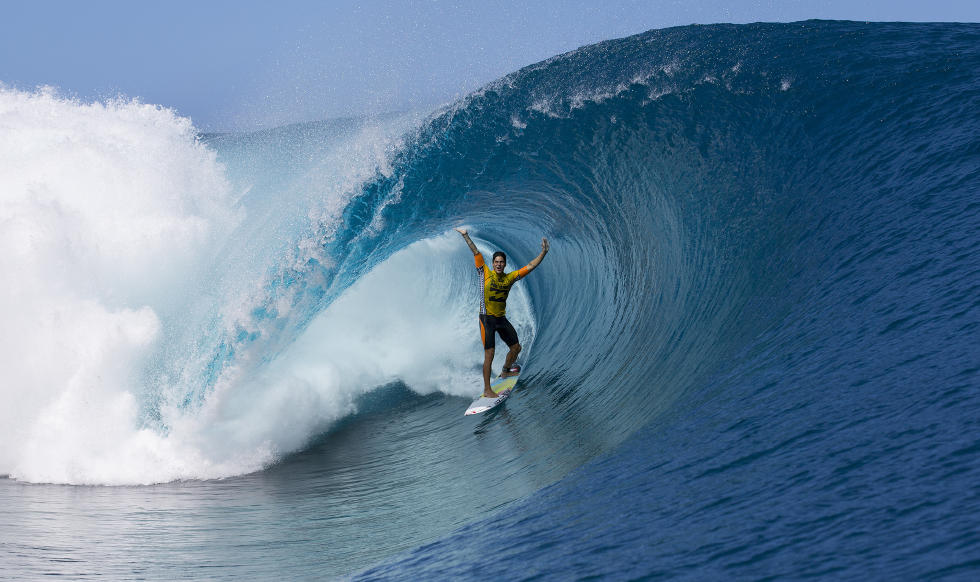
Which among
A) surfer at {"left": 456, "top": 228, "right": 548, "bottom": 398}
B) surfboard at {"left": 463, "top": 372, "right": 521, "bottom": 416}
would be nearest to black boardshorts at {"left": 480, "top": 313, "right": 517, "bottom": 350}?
surfer at {"left": 456, "top": 228, "right": 548, "bottom": 398}

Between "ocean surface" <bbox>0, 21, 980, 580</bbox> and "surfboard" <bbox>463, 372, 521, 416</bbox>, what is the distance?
0.15 metres

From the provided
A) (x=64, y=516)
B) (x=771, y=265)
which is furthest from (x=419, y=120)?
(x=64, y=516)

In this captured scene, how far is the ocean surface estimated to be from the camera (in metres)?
3.72

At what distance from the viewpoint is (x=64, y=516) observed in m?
6.56

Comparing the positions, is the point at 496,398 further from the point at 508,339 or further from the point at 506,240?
the point at 506,240

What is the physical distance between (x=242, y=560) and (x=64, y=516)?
228 cm

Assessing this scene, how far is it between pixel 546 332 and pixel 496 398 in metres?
2.17

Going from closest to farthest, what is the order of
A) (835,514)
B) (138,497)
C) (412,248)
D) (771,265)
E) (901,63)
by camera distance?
(835,514) < (771,265) < (138,497) < (901,63) < (412,248)

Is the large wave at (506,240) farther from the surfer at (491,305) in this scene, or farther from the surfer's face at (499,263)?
the surfer's face at (499,263)

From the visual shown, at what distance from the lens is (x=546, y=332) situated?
1072 cm

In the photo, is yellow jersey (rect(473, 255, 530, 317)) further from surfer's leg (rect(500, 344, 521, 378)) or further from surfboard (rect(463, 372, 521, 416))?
surfboard (rect(463, 372, 521, 416))

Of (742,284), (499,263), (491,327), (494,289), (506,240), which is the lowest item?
(742,284)

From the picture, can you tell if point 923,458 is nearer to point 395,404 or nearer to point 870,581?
point 870,581

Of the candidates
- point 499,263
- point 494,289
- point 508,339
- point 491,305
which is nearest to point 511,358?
point 508,339
